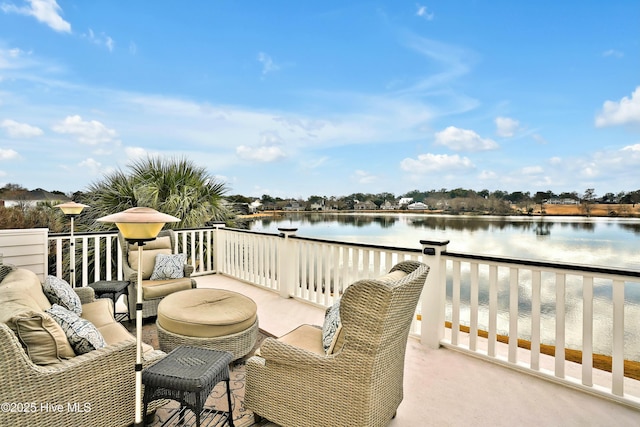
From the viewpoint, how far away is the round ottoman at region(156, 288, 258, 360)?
2607 mm

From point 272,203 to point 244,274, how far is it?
2.02 meters

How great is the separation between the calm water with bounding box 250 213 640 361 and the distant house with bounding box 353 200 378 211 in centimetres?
64

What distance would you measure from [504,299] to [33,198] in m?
10.4

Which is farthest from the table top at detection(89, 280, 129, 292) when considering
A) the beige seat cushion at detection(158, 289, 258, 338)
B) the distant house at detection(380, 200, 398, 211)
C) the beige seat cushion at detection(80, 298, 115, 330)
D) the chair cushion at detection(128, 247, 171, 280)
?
the distant house at detection(380, 200, 398, 211)

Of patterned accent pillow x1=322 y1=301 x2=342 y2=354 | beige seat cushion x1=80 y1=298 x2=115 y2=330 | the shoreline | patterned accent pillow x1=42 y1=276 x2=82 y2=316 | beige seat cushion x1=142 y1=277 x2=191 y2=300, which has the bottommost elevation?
beige seat cushion x1=142 y1=277 x2=191 y2=300

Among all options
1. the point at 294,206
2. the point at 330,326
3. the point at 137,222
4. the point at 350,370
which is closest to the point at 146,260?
the point at 137,222

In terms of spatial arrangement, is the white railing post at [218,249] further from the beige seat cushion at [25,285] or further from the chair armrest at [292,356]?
the chair armrest at [292,356]

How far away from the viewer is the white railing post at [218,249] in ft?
20.7

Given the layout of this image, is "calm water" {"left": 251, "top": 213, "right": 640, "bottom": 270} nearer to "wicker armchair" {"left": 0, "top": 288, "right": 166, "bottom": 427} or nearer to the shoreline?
the shoreline

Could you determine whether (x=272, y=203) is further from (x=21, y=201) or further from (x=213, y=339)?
(x=21, y=201)

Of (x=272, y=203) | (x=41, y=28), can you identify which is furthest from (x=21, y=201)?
(x=272, y=203)

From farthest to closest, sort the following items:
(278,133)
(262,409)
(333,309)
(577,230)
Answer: (278,133), (577,230), (333,309), (262,409)

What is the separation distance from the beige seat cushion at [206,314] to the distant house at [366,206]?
4.60 meters

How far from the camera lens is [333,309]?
2.18 metres
